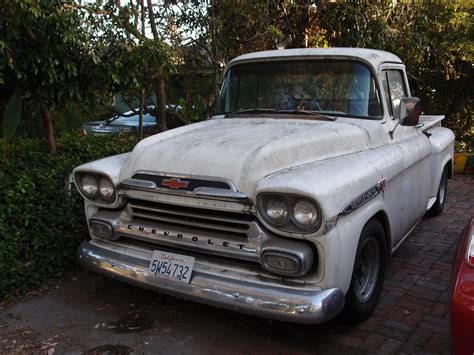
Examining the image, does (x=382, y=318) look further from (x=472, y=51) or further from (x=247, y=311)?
(x=472, y=51)

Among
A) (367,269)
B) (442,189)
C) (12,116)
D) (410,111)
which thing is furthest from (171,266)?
(442,189)

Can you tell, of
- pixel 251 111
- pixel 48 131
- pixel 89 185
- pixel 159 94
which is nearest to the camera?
pixel 89 185

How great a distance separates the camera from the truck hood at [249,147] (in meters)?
2.88

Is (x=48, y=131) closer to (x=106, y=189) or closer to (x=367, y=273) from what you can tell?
(x=106, y=189)

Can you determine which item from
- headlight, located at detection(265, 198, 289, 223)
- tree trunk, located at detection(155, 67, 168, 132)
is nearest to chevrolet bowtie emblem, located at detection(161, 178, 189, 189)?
headlight, located at detection(265, 198, 289, 223)

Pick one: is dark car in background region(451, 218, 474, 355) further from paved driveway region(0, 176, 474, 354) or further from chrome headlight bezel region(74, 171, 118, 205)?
chrome headlight bezel region(74, 171, 118, 205)

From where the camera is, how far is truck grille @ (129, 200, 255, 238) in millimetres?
2795

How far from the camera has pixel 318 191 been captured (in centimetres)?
254

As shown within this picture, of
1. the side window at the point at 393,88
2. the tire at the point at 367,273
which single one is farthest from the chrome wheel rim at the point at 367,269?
the side window at the point at 393,88

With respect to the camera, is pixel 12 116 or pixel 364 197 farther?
pixel 12 116

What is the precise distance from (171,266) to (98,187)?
34.2 inches

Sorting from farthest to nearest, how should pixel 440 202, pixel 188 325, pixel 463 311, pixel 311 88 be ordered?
pixel 440 202 → pixel 311 88 → pixel 188 325 → pixel 463 311

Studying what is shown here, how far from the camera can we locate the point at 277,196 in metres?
2.63

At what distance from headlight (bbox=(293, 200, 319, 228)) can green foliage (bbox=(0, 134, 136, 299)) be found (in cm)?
228
